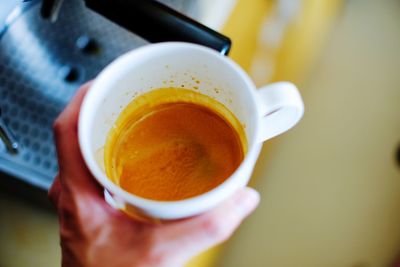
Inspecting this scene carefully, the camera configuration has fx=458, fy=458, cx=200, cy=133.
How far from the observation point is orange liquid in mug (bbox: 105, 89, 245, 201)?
0.35 meters

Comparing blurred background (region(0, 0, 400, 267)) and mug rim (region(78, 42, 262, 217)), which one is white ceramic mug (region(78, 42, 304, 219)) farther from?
blurred background (region(0, 0, 400, 267))

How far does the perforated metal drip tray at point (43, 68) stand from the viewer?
0.48 metres

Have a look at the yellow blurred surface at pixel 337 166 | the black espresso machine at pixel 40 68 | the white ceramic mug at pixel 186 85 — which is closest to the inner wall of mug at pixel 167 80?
the white ceramic mug at pixel 186 85

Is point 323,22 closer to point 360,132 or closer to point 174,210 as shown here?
point 360,132

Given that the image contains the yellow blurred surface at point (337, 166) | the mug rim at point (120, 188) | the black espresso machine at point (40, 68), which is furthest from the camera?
the yellow blurred surface at point (337, 166)

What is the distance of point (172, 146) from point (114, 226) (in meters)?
0.09

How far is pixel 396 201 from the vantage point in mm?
875

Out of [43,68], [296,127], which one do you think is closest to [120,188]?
[43,68]

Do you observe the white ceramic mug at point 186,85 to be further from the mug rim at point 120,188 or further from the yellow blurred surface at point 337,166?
the yellow blurred surface at point 337,166

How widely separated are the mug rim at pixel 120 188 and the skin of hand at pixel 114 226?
18 mm

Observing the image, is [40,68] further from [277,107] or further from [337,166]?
[337,166]

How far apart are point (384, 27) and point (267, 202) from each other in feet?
1.59

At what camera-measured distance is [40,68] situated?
0.51 metres

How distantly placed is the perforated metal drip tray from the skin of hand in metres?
0.16
